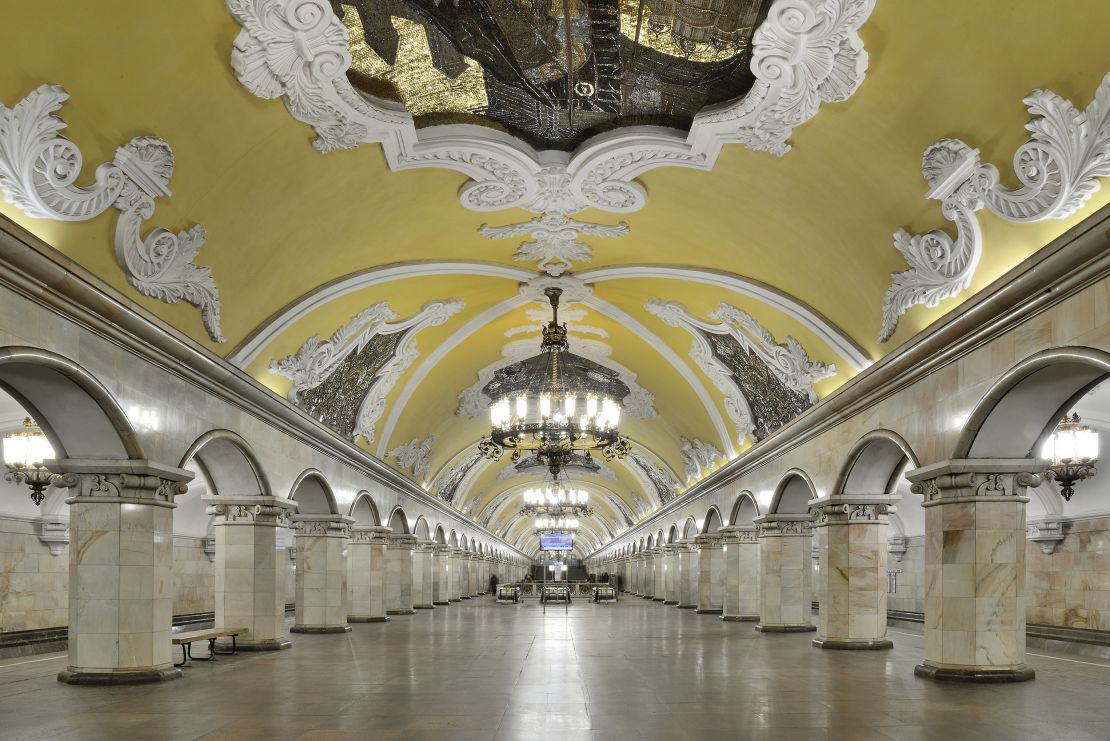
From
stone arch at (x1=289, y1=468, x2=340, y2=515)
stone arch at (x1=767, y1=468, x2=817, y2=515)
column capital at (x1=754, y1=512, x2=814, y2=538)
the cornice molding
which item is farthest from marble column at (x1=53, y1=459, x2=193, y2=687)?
column capital at (x1=754, y1=512, x2=814, y2=538)

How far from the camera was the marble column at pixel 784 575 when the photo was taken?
56.0 feet

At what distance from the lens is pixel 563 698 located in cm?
830

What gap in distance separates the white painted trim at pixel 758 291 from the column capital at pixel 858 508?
2.00 metres

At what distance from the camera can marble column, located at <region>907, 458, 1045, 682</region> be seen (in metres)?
9.43

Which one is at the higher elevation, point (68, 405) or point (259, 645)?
point (68, 405)

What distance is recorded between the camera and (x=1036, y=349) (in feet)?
26.5

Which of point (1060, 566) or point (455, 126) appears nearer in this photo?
point (455, 126)

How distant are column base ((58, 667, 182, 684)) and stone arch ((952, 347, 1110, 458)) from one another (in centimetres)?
837

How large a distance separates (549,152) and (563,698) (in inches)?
233

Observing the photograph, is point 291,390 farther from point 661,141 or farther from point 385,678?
point 661,141

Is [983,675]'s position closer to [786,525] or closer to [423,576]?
[786,525]

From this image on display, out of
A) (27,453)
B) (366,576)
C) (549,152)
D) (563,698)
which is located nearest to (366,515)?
(366,576)

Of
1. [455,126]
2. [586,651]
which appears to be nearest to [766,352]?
[586,651]

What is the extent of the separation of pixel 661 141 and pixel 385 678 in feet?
20.8
